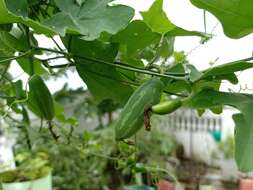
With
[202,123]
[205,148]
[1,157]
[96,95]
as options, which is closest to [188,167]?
[205,148]

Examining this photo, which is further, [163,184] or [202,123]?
[202,123]

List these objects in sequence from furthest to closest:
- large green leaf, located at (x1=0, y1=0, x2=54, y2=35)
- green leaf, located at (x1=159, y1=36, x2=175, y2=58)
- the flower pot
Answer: the flower pot, green leaf, located at (x1=159, y1=36, x2=175, y2=58), large green leaf, located at (x1=0, y1=0, x2=54, y2=35)

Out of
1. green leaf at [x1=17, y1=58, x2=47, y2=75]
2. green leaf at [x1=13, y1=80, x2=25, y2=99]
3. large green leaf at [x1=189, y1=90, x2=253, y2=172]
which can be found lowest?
large green leaf at [x1=189, y1=90, x2=253, y2=172]

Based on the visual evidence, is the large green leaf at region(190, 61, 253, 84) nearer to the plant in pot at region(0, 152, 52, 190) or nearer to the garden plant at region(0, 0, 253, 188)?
the garden plant at region(0, 0, 253, 188)

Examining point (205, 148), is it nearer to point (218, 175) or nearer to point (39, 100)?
point (218, 175)

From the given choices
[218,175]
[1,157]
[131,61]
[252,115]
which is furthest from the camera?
[218,175]

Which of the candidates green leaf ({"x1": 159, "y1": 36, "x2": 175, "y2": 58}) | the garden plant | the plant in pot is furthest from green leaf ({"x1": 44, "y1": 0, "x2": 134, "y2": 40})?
the plant in pot
